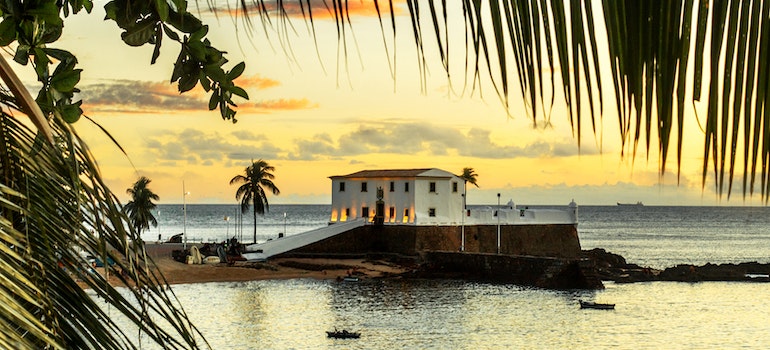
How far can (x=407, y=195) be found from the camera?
60.7 m

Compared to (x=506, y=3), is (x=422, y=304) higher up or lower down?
lower down

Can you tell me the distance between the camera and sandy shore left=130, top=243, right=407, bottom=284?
181ft

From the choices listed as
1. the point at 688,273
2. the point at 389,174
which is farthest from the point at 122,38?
the point at 688,273

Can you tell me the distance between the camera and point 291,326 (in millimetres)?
A: 39594

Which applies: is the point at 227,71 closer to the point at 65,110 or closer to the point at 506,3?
the point at 65,110

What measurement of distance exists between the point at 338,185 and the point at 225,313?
21.7m

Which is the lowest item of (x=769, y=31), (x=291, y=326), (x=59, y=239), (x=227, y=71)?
(x=291, y=326)

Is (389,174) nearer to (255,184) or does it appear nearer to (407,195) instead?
(407,195)

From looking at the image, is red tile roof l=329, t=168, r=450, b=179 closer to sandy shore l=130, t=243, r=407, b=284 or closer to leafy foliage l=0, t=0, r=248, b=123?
sandy shore l=130, t=243, r=407, b=284

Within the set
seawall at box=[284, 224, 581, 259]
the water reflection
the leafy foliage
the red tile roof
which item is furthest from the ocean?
the leafy foliage

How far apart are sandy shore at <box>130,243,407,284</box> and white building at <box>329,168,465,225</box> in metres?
4.03

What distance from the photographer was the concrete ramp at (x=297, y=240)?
6103 cm

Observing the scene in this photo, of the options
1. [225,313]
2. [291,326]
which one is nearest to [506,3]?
[291,326]

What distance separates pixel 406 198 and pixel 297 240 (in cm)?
791
